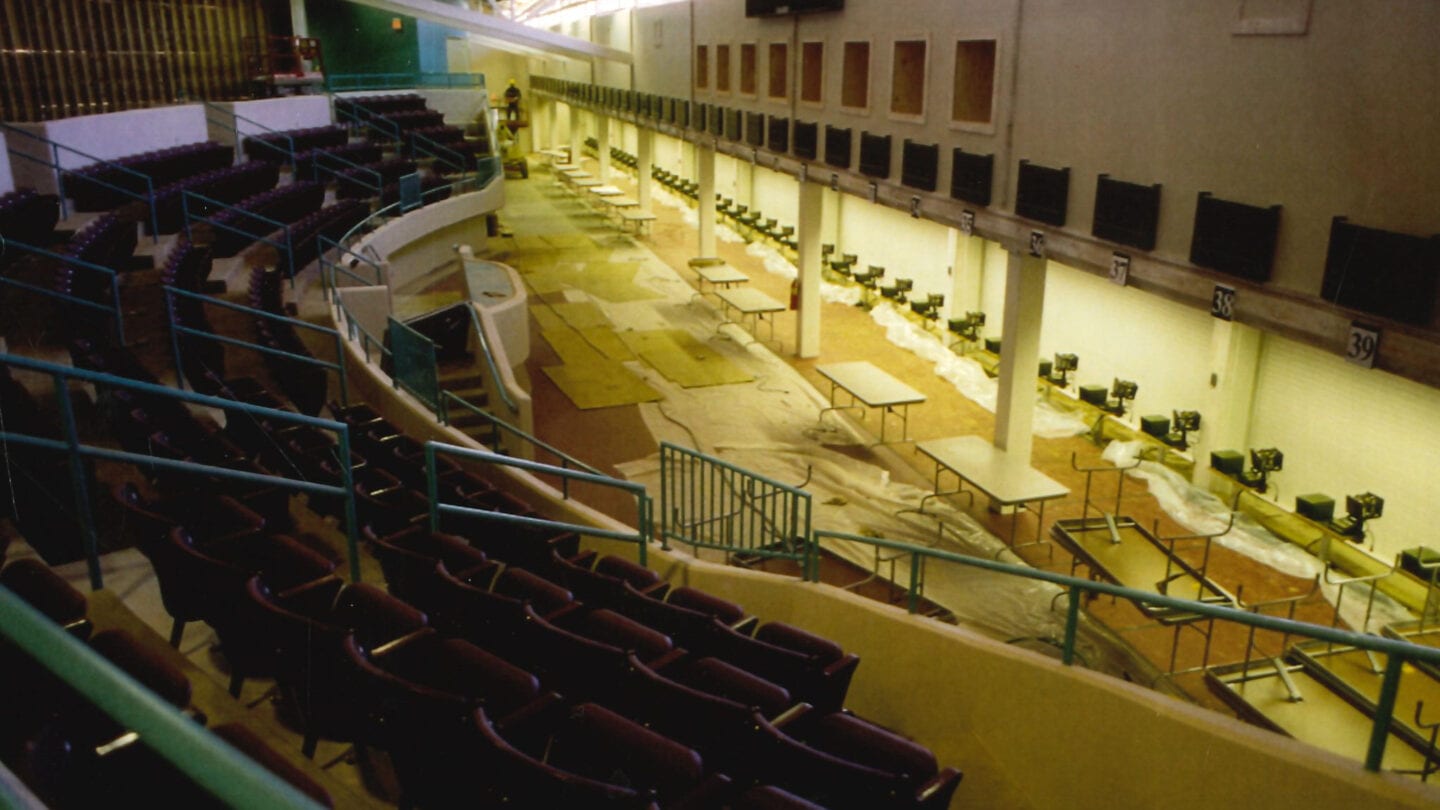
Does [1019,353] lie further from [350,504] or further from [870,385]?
[350,504]

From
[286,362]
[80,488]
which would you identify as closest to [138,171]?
[286,362]

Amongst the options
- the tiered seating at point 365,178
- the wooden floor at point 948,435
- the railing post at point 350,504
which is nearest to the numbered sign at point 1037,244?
the wooden floor at point 948,435

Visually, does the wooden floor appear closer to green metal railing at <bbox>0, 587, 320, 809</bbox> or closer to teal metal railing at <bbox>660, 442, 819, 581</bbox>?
teal metal railing at <bbox>660, 442, 819, 581</bbox>

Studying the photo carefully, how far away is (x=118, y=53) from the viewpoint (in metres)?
17.7

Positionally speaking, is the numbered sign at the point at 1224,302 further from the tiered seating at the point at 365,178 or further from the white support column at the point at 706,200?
the white support column at the point at 706,200

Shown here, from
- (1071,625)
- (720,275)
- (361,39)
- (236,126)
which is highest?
(361,39)

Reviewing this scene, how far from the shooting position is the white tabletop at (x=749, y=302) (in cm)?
1800

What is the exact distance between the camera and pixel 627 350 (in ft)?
57.1

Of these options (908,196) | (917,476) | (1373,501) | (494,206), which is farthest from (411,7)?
(1373,501)

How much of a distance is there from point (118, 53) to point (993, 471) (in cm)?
1622

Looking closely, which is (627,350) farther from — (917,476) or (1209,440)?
(1209,440)

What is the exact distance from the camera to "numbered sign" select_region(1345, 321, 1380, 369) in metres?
6.86

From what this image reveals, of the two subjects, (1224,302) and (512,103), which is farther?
(512,103)

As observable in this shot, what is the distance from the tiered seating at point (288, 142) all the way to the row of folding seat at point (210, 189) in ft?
5.33
